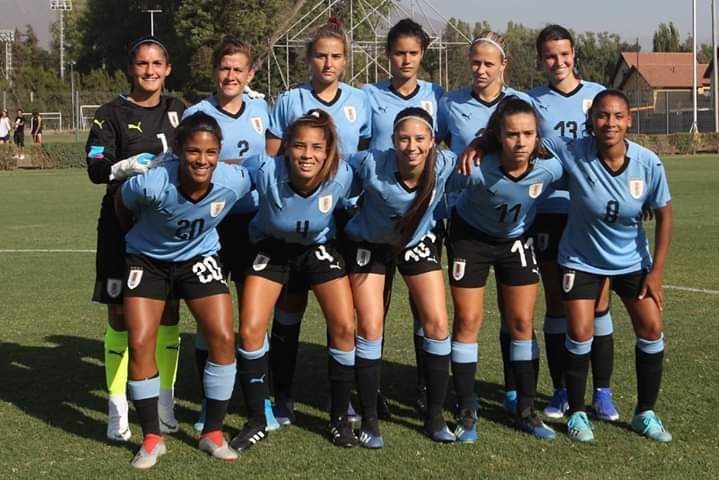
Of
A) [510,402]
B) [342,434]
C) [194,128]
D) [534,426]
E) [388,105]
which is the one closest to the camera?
[194,128]

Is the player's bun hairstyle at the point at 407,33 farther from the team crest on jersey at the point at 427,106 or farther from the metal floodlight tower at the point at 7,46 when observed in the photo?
the metal floodlight tower at the point at 7,46

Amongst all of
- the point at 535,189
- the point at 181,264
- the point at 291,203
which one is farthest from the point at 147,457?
the point at 535,189

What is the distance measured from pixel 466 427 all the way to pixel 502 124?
1603 mm

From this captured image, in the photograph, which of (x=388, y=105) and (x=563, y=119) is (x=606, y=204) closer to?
(x=563, y=119)

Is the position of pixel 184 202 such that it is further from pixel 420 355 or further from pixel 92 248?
pixel 92 248

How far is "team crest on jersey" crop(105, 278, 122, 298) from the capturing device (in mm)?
5289

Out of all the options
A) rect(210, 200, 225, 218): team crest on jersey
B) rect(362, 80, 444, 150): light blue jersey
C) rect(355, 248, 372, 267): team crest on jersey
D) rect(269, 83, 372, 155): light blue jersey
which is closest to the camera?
rect(210, 200, 225, 218): team crest on jersey

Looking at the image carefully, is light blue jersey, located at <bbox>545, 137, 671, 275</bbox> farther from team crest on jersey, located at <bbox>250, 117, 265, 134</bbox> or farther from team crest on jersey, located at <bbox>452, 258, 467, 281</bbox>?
team crest on jersey, located at <bbox>250, 117, 265, 134</bbox>

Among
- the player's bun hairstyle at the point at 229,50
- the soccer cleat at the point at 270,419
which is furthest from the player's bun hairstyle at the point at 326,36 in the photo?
the soccer cleat at the point at 270,419

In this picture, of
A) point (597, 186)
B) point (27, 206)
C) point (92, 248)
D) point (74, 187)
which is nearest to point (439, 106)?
point (597, 186)

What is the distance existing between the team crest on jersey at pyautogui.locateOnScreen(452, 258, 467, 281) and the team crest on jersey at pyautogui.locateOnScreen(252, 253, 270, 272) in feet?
3.29

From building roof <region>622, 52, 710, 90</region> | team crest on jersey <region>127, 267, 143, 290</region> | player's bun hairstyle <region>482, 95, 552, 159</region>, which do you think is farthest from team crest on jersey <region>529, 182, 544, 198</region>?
building roof <region>622, 52, 710, 90</region>

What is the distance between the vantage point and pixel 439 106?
18.4ft

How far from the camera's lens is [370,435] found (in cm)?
505
